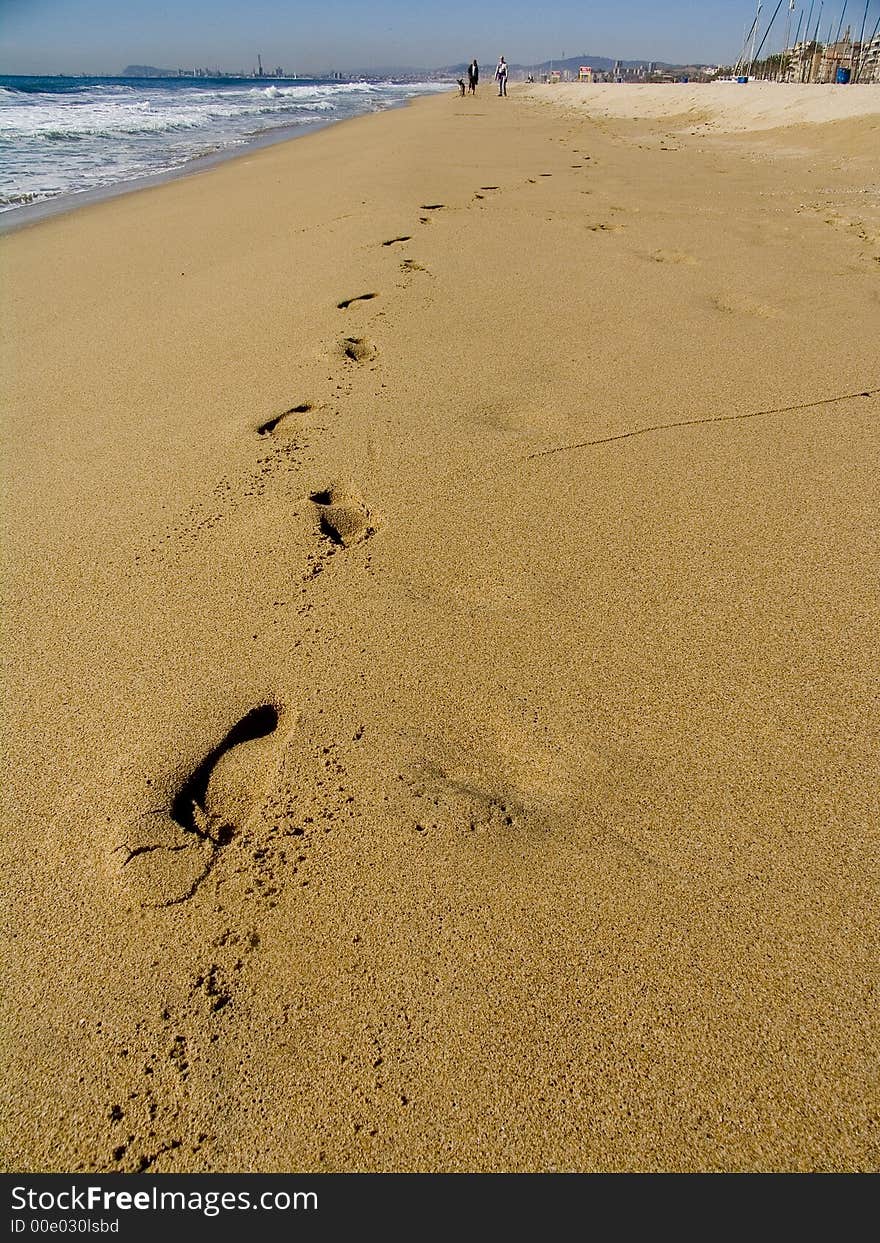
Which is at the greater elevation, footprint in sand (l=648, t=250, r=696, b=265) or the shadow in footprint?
footprint in sand (l=648, t=250, r=696, b=265)

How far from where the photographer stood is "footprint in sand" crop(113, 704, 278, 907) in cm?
107

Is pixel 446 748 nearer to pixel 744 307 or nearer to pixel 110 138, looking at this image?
pixel 744 307

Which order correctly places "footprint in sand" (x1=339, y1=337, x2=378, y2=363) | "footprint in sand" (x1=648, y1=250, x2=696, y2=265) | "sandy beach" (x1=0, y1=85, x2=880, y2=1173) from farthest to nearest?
1. "footprint in sand" (x1=648, y1=250, x2=696, y2=265)
2. "footprint in sand" (x1=339, y1=337, x2=378, y2=363)
3. "sandy beach" (x1=0, y1=85, x2=880, y2=1173)

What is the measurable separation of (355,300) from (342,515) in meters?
1.78

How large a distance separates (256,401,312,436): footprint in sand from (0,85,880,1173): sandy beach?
0.01 meters

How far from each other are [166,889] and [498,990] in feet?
1.62

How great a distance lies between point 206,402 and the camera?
7.86 ft

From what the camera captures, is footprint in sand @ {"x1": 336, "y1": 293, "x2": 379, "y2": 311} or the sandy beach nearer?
the sandy beach

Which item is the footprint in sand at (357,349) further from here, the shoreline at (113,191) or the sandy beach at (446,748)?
the shoreline at (113,191)

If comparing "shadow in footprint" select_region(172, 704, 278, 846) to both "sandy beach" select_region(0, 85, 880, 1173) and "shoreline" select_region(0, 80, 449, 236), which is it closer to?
"sandy beach" select_region(0, 85, 880, 1173)

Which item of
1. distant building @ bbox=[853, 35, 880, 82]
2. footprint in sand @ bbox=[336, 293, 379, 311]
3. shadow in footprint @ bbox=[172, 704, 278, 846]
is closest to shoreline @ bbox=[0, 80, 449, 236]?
footprint in sand @ bbox=[336, 293, 379, 311]

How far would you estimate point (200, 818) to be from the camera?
3.83 ft

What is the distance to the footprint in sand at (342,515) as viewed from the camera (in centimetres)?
178

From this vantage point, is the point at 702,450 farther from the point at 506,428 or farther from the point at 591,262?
the point at 591,262
